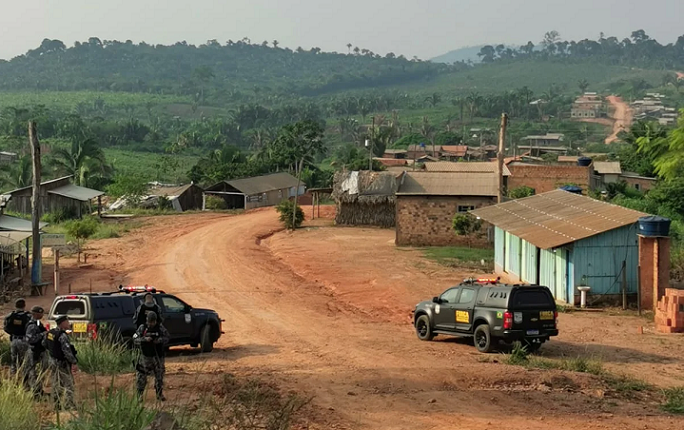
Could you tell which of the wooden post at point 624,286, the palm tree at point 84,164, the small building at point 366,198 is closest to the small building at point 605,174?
the small building at point 366,198

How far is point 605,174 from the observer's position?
232 ft

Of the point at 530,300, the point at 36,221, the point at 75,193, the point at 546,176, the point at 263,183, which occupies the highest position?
the point at 546,176

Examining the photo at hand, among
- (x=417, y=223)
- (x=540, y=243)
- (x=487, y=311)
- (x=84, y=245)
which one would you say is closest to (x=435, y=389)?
(x=487, y=311)

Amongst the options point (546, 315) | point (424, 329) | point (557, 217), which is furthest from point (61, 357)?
point (557, 217)

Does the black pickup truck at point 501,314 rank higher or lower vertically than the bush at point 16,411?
lower

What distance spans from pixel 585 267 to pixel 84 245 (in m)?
27.3

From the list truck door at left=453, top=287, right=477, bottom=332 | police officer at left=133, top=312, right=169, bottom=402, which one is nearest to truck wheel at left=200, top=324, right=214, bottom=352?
truck door at left=453, top=287, right=477, bottom=332

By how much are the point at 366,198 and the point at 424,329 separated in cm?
3170

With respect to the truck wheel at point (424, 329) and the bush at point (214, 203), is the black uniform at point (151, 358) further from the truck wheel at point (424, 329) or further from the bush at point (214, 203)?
the bush at point (214, 203)

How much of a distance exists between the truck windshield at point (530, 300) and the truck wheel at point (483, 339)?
0.93 m

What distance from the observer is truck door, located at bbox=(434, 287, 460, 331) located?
74.9 feet

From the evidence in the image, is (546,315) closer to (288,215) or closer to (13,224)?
(13,224)

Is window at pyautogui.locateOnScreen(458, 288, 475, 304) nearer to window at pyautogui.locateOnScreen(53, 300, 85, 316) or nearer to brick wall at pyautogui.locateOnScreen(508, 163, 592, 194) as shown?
window at pyautogui.locateOnScreen(53, 300, 85, 316)

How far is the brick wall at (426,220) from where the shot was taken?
46688 millimetres
